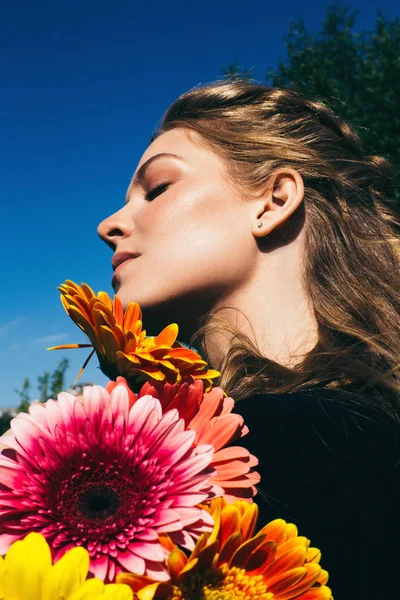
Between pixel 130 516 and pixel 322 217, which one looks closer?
pixel 130 516

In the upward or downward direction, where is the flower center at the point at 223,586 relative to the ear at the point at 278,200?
downward

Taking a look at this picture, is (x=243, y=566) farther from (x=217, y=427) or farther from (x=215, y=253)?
(x=215, y=253)

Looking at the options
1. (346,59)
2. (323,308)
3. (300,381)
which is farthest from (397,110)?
(300,381)

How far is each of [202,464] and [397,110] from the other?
24.9ft

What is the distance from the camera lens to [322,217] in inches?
104

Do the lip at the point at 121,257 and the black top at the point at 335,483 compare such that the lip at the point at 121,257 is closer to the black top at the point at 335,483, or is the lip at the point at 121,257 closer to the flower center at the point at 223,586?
the black top at the point at 335,483

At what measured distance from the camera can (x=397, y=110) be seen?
7.54 meters

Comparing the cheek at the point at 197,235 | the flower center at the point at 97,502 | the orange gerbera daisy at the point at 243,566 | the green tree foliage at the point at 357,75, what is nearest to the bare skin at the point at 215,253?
the cheek at the point at 197,235

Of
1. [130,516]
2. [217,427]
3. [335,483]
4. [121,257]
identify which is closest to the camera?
[130,516]

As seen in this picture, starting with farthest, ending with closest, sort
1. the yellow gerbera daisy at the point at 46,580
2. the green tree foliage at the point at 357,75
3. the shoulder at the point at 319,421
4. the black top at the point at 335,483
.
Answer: the green tree foliage at the point at 357,75 < the shoulder at the point at 319,421 < the black top at the point at 335,483 < the yellow gerbera daisy at the point at 46,580

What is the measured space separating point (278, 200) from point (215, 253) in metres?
0.44

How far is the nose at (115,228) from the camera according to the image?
8.30 ft

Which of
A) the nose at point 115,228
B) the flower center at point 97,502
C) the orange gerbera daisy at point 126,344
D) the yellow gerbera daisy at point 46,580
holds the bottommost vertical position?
the yellow gerbera daisy at point 46,580

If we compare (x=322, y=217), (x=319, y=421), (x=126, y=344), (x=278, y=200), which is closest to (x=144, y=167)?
(x=278, y=200)
